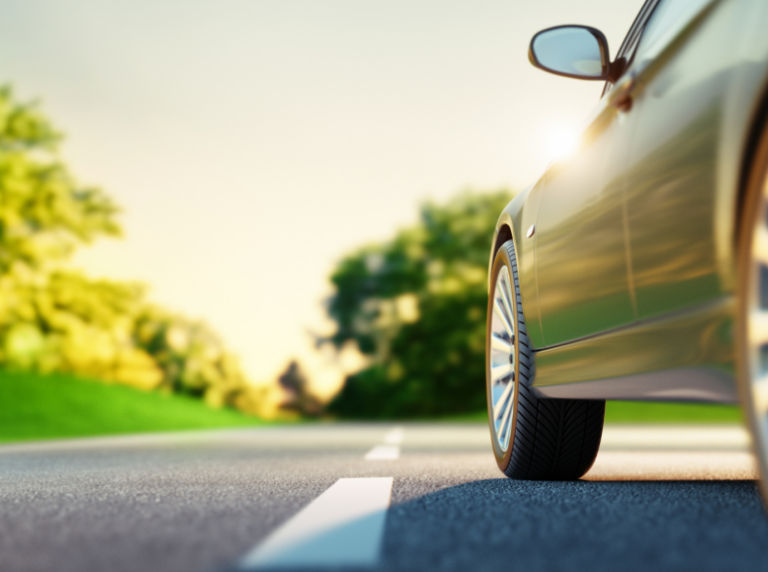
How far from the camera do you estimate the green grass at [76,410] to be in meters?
16.6

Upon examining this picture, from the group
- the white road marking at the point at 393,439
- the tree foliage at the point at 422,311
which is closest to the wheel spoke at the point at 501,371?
the white road marking at the point at 393,439

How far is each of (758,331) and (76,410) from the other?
1874 cm

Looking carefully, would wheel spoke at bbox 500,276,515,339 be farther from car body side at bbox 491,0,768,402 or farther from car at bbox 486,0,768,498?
car body side at bbox 491,0,768,402

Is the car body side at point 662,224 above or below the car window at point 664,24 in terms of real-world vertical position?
below

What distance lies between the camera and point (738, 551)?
2.11m

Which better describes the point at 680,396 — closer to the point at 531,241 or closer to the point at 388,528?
the point at 388,528

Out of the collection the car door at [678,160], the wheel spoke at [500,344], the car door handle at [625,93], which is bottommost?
the wheel spoke at [500,344]

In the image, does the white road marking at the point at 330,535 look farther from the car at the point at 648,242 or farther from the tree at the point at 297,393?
the tree at the point at 297,393

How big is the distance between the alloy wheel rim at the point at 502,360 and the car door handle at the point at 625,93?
49.6 inches

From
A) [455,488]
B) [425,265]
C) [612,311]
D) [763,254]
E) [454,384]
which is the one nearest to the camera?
[763,254]

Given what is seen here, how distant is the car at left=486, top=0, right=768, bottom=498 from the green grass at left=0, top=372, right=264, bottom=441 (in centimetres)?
1199

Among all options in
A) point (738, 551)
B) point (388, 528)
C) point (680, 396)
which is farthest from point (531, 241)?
point (738, 551)

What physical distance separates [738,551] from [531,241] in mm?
1911

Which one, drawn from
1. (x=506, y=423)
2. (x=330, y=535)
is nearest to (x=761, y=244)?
(x=330, y=535)
